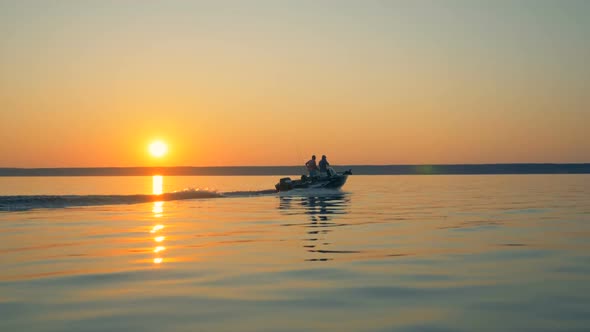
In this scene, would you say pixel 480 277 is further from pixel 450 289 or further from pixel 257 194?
pixel 257 194

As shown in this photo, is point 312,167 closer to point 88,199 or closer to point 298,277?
point 88,199

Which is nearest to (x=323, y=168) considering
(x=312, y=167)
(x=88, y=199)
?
(x=312, y=167)

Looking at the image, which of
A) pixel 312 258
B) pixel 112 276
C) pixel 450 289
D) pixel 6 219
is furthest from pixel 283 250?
pixel 6 219

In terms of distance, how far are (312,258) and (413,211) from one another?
2028 centimetres

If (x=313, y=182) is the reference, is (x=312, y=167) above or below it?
above

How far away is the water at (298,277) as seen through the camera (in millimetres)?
10641

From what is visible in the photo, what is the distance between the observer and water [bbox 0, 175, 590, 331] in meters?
10.6

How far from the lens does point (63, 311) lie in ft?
37.1

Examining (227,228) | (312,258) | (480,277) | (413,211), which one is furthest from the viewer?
(413,211)

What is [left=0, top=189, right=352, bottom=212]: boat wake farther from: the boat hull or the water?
the water

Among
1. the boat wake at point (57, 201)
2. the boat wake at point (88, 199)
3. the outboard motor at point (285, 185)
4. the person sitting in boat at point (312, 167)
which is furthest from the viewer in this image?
the outboard motor at point (285, 185)

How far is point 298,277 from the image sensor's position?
14719 millimetres

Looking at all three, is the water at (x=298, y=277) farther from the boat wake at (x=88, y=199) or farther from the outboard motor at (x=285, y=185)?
the outboard motor at (x=285, y=185)

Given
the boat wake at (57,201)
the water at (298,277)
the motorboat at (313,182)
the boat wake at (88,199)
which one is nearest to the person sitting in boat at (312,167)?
the motorboat at (313,182)
